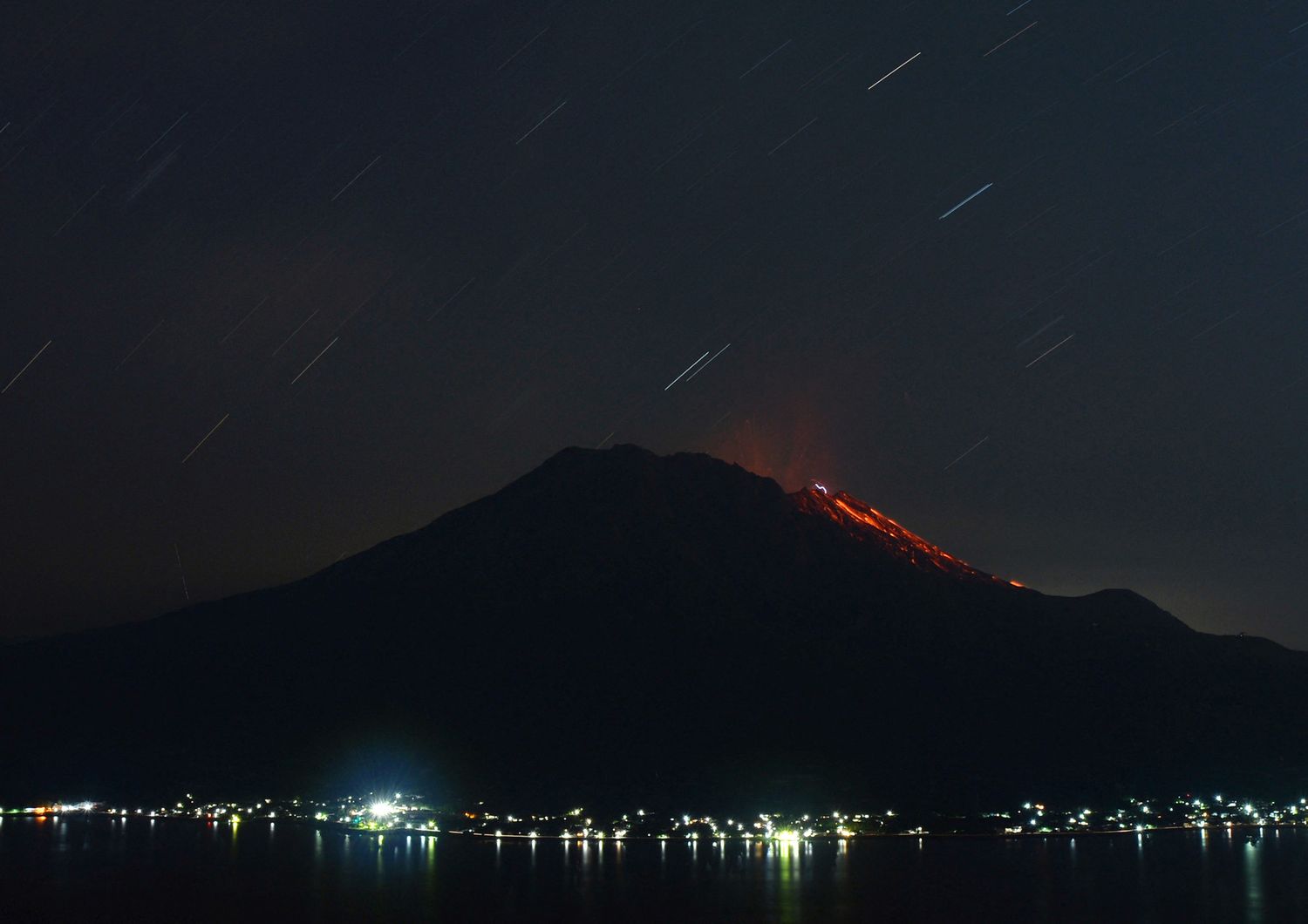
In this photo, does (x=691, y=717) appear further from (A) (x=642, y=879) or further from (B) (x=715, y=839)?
(A) (x=642, y=879)

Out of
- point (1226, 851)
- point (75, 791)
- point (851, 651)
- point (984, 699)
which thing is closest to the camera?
point (1226, 851)

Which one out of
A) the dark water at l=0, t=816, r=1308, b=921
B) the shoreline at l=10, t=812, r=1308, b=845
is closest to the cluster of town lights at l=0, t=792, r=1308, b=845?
the shoreline at l=10, t=812, r=1308, b=845

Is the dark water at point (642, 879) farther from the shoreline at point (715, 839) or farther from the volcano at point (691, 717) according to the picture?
the volcano at point (691, 717)

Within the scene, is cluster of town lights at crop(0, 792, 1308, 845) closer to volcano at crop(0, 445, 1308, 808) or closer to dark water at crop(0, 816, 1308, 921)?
volcano at crop(0, 445, 1308, 808)

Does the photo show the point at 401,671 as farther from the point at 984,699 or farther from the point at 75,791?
the point at 984,699

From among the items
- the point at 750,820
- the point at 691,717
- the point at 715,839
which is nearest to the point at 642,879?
the point at 715,839

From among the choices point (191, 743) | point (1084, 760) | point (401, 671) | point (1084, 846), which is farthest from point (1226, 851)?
point (191, 743)

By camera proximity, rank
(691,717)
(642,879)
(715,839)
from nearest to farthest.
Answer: (642,879), (715,839), (691,717)

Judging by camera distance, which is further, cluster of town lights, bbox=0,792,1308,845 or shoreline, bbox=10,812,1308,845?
cluster of town lights, bbox=0,792,1308,845
